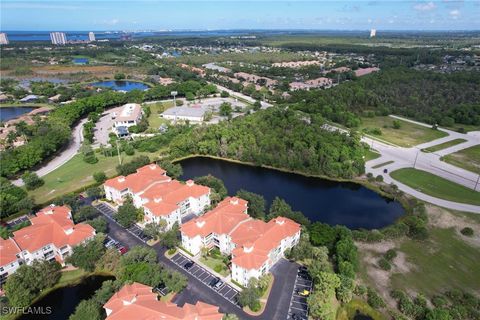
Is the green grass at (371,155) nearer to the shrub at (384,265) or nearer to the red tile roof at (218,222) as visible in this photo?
the shrub at (384,265)

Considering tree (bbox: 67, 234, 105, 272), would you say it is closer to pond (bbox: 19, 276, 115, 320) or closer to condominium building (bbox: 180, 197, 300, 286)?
pond (bbox: 19, 276, 115, 320)

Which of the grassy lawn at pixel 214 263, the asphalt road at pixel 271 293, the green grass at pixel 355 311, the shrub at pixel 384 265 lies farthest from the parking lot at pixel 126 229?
the shrub at pixel 384 265

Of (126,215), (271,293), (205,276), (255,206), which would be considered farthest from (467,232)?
(126,215)

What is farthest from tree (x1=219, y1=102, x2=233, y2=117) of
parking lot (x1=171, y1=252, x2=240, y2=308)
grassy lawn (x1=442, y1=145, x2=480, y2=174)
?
parking lot (x1=171, y1=252, x2=240, y2=308)

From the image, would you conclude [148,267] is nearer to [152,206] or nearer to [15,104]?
[152,206]

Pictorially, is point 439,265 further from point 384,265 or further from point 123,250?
point 123,250

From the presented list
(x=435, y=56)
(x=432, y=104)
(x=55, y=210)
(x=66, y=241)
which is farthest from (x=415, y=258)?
(x=435, y=56)
